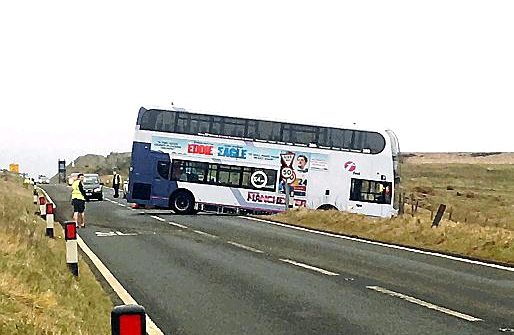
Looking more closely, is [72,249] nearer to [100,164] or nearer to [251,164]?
[251,164]

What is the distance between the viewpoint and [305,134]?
31188 millimetres

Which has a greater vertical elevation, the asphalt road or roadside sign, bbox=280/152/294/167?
roadside sign, bbox=280/152/294/167

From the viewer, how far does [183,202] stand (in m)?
31.5

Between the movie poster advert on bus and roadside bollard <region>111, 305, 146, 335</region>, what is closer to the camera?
roadside bollard <region>111, 305, 146, 335</region>

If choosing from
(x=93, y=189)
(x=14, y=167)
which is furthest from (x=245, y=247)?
(x=14, y=167)

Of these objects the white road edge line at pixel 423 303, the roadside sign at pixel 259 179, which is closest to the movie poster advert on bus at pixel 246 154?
the roadside sign at pixel 259 179

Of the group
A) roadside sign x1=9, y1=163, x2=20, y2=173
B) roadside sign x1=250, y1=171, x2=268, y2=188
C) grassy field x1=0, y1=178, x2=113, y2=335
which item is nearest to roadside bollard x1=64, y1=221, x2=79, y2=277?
grassy field x1=0, y1=178, x2=113, y2=335

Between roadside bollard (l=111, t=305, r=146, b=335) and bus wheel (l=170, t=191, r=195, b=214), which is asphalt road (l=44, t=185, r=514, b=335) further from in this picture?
bus wheel (l=170, t=191, r=195, b=214)

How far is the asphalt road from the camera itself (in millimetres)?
8148

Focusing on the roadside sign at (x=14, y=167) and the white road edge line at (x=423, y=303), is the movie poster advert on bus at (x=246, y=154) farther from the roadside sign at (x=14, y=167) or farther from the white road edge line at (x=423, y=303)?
the roadside sign at (x=14, y=167)

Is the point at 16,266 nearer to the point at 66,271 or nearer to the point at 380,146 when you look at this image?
the point at 66,271

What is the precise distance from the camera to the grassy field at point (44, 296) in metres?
7.01

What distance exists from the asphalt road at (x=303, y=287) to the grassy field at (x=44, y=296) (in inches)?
26.7

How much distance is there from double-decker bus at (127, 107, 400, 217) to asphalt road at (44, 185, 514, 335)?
11807mm
